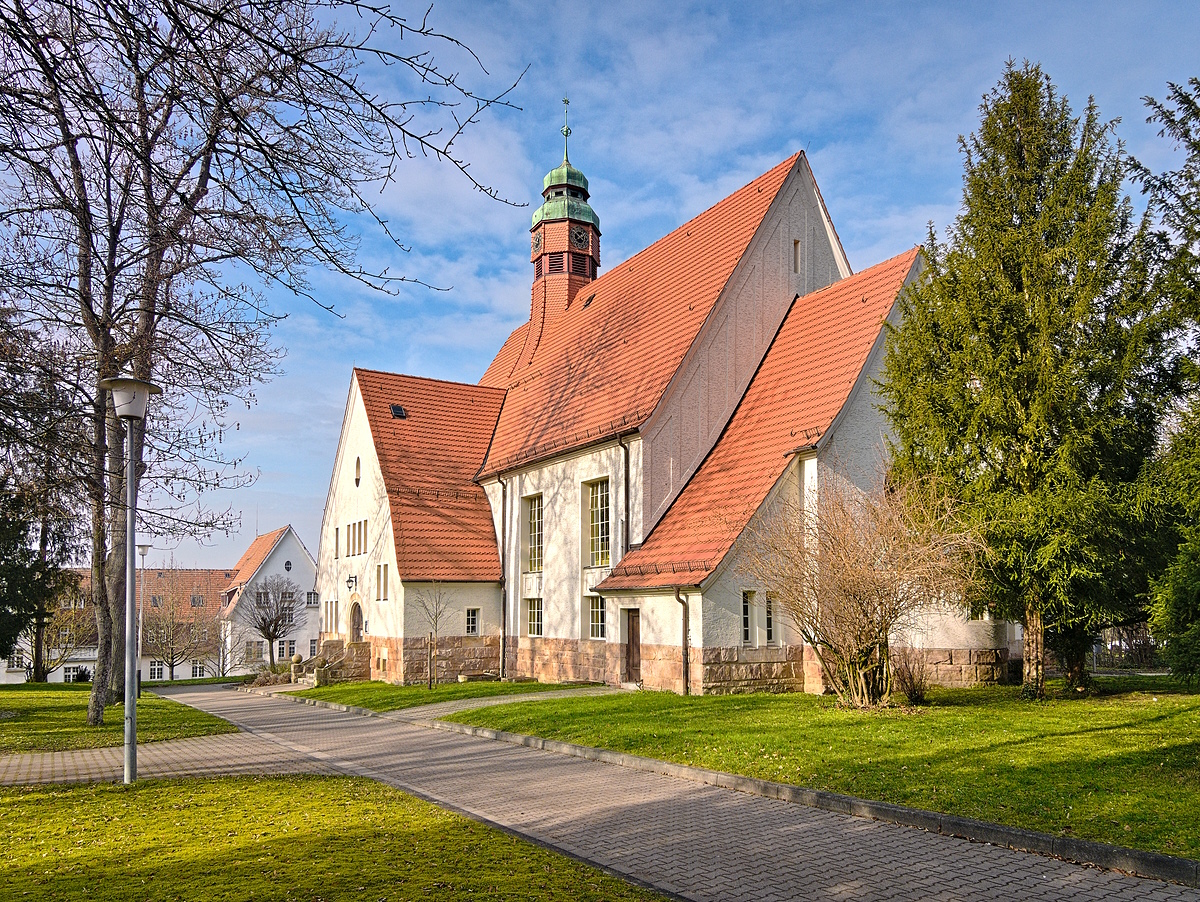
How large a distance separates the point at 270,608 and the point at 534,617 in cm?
2265

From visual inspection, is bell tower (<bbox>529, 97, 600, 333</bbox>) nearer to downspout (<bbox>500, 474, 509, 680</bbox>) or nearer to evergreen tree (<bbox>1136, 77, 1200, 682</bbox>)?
downspout (<bbox>500, 474, 509, 680</bbox>)

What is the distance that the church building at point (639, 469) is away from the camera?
1862 cm

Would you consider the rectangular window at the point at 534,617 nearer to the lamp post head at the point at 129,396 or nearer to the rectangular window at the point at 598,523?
the rectangular window at the point at 598,523

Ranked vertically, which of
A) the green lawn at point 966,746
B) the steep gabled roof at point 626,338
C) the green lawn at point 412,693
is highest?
the steep gabled roof at point 626,338

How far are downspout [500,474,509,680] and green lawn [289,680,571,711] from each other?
2.02 m

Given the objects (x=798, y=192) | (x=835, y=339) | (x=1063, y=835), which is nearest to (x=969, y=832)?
(x=1063, y=835)

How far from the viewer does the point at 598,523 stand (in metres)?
23.8

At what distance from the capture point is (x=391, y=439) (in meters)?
30.4

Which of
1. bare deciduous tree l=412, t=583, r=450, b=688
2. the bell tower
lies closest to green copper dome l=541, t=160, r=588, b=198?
the bell tower

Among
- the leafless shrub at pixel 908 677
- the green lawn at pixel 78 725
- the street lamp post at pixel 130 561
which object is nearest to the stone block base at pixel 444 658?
A: the green lawn at pixel 78 725

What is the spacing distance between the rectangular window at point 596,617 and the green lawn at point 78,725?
8.97m

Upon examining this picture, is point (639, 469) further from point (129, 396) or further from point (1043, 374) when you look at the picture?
point (129, 396)

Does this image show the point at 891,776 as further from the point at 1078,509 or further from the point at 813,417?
the point at 813,417

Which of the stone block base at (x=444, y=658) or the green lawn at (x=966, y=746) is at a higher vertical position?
the green lawn at (x=966, y=746)
